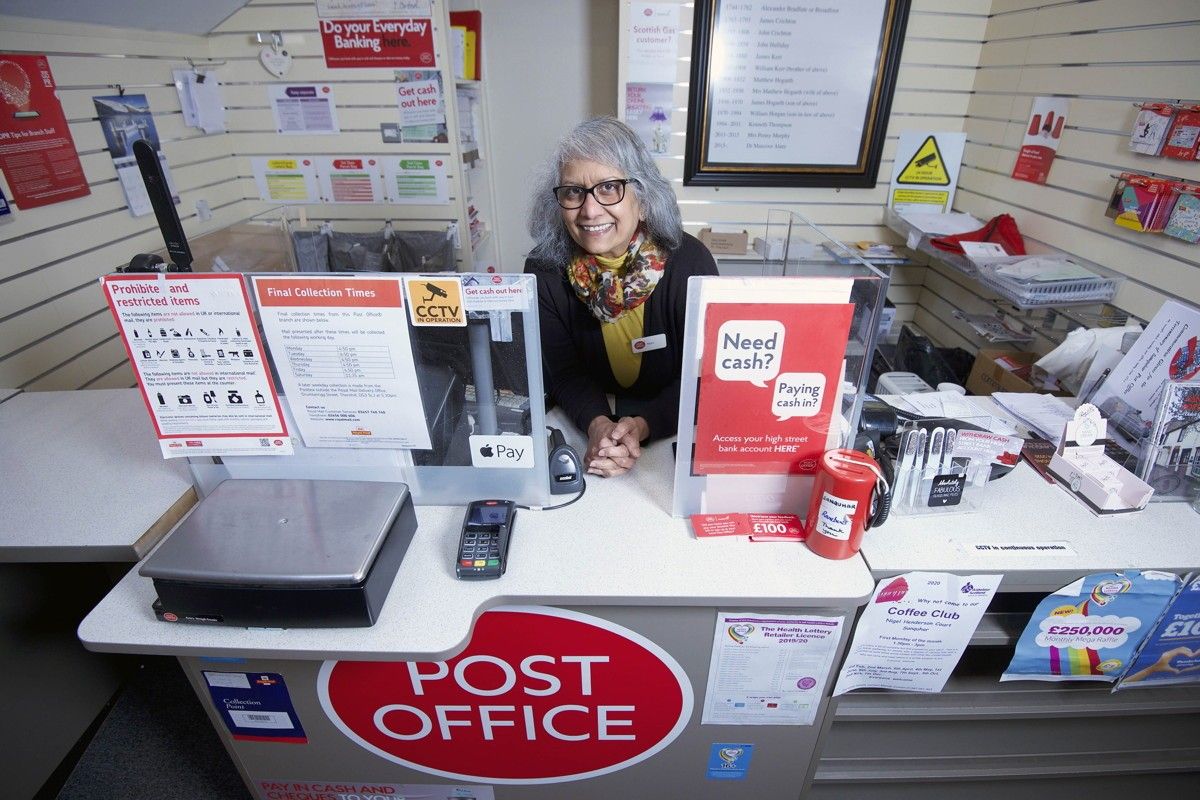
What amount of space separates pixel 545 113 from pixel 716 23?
1085mm

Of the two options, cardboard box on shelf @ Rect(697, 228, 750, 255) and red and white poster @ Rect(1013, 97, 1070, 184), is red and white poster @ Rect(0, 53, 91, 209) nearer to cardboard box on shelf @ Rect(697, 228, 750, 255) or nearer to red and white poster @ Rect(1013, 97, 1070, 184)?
cardboard box on shelf @ Rect(697, 228, 750, 255)

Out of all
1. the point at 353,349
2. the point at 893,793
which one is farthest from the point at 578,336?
the point at 893,793

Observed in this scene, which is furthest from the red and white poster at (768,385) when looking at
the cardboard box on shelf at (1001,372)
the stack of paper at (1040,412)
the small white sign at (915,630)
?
the cardboard box on shelf at (1001,372)

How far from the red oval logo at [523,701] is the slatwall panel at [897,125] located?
2.46 metres

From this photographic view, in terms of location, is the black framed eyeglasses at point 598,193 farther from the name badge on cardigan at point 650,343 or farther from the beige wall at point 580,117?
the beige wall at point 580,117

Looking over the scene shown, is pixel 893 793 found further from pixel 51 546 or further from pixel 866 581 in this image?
pixel 51 546

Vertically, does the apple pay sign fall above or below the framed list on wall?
below

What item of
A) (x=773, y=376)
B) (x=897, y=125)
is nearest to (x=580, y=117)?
(x=897, y=125)

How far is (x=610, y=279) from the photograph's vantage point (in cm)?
154

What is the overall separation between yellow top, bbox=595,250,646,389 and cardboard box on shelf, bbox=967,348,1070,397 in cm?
136

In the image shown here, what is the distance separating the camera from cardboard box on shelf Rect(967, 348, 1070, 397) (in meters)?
2.04

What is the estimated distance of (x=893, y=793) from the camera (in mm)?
1507

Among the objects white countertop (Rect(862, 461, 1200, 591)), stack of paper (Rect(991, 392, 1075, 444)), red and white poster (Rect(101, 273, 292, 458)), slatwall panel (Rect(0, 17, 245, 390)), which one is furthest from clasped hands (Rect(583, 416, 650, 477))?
slatwall panel (Rect(0, 17, 245, 390))

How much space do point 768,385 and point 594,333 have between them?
73 cm
